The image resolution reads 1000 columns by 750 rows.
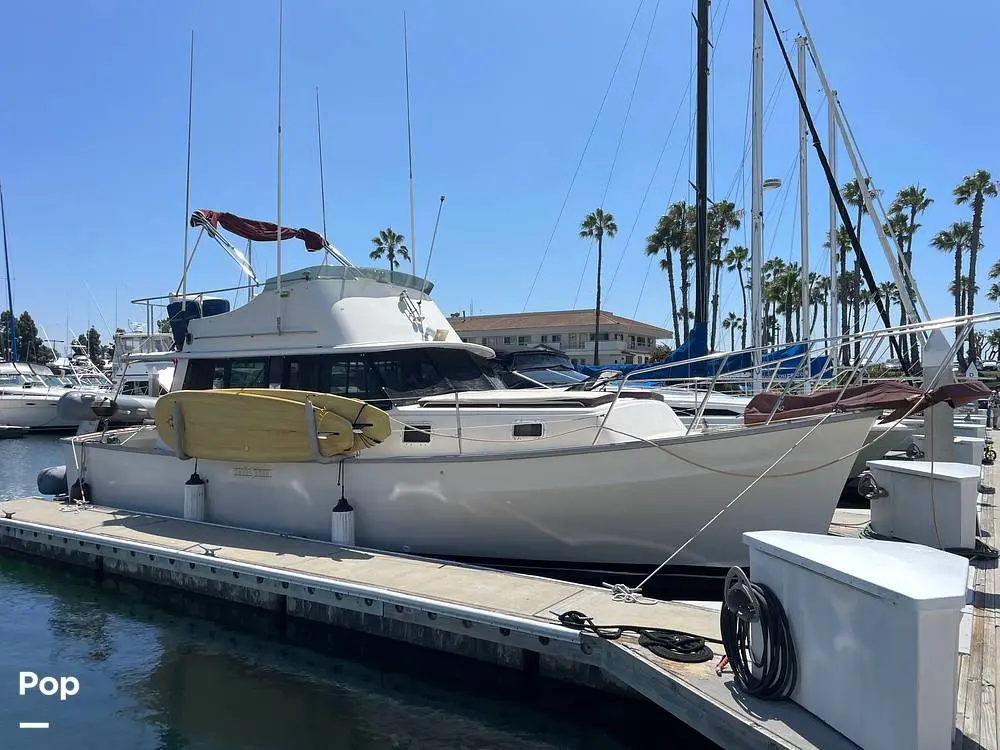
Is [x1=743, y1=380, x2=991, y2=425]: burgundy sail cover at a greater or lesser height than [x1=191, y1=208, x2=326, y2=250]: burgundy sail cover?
lesser

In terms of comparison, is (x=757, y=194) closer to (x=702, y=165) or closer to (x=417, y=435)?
(x=702, y=165)

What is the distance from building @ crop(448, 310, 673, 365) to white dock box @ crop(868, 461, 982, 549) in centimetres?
4152

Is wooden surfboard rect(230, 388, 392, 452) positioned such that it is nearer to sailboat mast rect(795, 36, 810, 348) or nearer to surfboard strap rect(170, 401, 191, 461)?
surfboard strap rect(170, 401, 191, 461)

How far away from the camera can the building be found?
163ft

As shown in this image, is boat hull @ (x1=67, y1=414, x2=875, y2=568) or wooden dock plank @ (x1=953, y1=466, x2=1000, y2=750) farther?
boat hull @ (x1=67, y1=414, x2=875, y2=568)

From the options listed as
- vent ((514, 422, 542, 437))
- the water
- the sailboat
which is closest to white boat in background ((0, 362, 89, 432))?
the sailboat

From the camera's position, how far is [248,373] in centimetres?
948

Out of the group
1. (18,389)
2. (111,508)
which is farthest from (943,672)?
(18,389)

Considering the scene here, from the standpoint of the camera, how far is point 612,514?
703 centimetres

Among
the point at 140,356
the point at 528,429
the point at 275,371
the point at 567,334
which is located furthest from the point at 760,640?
the point at 567,334

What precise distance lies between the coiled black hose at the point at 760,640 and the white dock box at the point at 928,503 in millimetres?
3033

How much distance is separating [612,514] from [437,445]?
209cm

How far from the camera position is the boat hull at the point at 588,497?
6516mm

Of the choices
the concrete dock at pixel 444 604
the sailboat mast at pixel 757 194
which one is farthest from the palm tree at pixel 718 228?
the concrete dock at pixel 444 604
